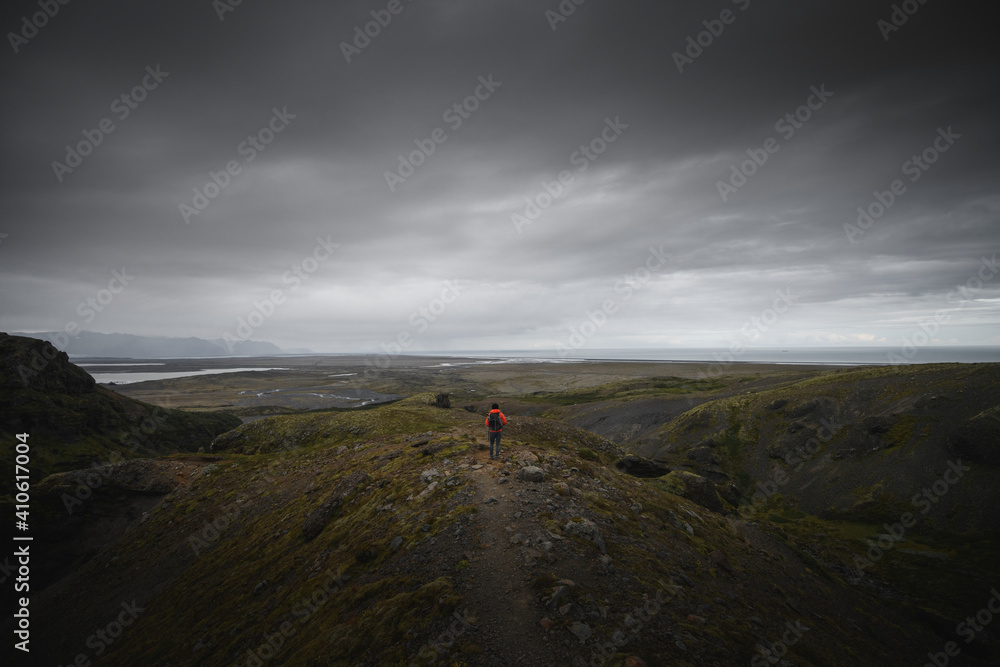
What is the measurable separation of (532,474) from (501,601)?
6.08 m

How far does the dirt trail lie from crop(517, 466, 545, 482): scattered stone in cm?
195

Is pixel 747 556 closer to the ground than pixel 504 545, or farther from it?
closer to the ground

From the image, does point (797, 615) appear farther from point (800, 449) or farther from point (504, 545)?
point (800, 449)

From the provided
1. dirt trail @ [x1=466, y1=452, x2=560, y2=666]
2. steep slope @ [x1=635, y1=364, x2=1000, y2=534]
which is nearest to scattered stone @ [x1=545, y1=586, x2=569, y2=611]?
dirt trail @ [x1=466, y1=452, x2=560, y2=666]

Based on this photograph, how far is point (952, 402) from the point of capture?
37.3 metres

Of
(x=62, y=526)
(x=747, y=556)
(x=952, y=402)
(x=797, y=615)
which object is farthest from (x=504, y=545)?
(x=952, y=402)

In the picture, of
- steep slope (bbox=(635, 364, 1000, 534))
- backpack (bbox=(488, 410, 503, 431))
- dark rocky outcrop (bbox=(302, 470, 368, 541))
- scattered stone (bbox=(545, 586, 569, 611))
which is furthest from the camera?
steep slope (bbox=(635, 364, 1000, 534))

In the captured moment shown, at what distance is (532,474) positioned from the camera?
14711 mm

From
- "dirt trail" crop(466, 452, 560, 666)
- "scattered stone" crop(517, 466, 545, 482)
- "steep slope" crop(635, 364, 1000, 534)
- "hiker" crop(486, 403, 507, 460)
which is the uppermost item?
"hiker" crop(486, 403, 507, 460)

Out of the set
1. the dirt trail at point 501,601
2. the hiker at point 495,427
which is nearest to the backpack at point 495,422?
the hiker at point 495,427

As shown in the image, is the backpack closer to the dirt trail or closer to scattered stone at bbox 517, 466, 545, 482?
scattered stone at bbox 517, 466, 545, 482

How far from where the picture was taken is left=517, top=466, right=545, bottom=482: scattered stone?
14664 mm

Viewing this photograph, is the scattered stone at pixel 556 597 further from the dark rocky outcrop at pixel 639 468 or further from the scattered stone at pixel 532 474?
the dark rocky outcrop at pixel 639 468

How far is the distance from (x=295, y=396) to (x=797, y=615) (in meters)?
150
